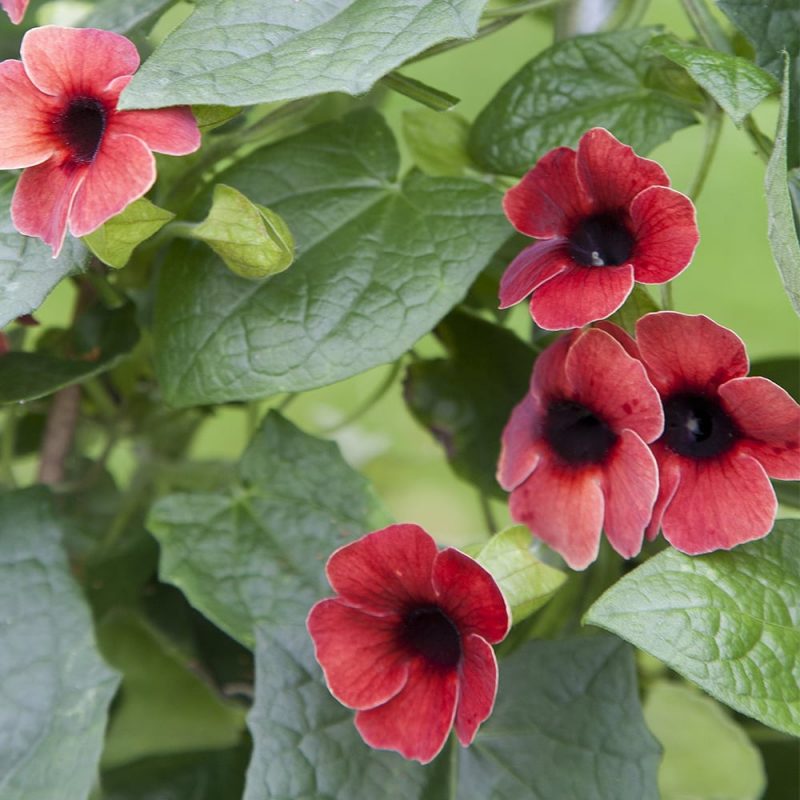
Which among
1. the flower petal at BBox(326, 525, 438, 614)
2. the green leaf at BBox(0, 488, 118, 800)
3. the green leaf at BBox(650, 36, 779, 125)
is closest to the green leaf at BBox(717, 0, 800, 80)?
the green leaf at BBox(650, 36, 779, 125)

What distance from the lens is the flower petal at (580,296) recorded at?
1.34 ft

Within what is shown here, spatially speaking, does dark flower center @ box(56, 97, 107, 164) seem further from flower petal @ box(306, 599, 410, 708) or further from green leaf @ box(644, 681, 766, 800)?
green leaf @ box(644, 681, 766, 800)

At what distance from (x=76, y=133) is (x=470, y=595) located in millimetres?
230

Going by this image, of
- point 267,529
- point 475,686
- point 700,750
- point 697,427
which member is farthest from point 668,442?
point 700,750

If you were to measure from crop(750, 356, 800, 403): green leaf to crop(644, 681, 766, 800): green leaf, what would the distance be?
0.72 feet

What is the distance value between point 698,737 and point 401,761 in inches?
11.1

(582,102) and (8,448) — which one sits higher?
(582,102)

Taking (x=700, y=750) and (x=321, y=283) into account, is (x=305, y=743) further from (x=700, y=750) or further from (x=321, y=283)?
(x=700, y=750)

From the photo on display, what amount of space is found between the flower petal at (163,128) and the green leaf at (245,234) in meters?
0.05

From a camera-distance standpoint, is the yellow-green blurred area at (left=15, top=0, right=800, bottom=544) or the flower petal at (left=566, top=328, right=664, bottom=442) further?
the yellow-green blurred area at (left=15, top=0, right=800, bottom=544)

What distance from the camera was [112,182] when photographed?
40 cm

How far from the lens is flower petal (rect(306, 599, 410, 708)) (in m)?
0.44

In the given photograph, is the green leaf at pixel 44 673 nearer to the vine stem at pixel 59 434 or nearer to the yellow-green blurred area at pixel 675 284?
the vine stem at pixel 59 434

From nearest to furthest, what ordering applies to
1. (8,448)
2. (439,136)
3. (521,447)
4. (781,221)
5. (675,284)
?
(781,221)
(521,447)
(439,136)
(8,448)
(675,284)
